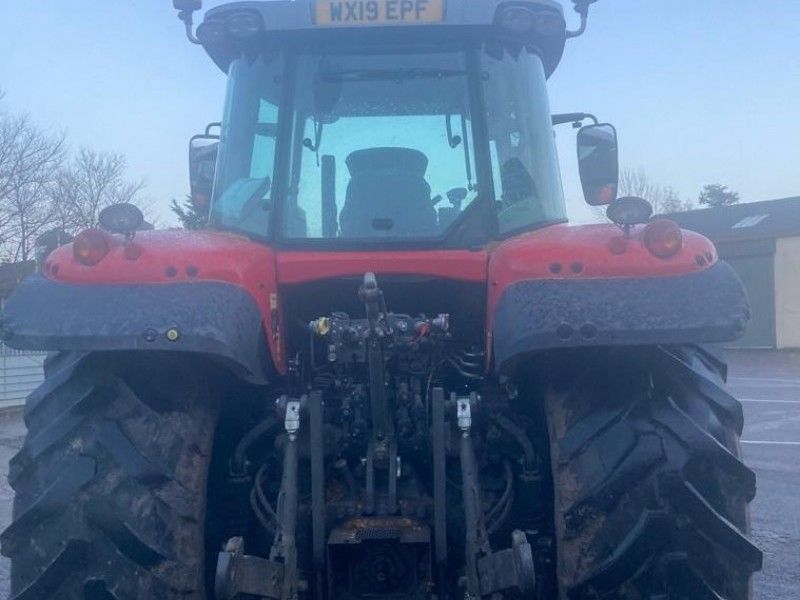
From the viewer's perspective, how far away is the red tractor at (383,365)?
3.31 m

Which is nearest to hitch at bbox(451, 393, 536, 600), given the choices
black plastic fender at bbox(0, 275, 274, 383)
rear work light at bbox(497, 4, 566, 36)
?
black plastic fender at bbox(0, 275, 274, 383)

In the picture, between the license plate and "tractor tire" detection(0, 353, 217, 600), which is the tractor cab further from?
"tractor tire" detection(0, 353, 217, 600)

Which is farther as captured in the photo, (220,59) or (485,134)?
(220,59)

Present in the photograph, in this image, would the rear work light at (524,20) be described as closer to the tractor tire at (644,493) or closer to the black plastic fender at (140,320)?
the tractor tire at (644,493)

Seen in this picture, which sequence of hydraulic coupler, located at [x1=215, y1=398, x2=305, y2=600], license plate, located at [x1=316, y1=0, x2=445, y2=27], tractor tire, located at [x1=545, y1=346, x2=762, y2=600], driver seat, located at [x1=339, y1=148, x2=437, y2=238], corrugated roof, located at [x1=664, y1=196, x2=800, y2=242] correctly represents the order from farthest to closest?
corrugated roof, located at [x1=664, y1=196, x2=800, y2=242], license plate, located at [x1=316, y1=0, x2=445, y2=27], driver seat, located at [x1=339, y1=148, x2=437, y2=238], tractor tire, located at [x1=545, y1=346, x2=762, y2=600], hydraulic coupler, located at [x1=215, y1=398, x2=305, y2=600]

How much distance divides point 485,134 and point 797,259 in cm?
3138

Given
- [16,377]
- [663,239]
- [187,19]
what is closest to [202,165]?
[187,19]

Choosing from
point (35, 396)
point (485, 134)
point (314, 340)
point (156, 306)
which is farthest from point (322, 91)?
point (35, 396)

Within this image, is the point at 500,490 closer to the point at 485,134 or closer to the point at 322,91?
the point at 485,134

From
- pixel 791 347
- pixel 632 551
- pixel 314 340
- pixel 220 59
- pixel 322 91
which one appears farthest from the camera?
pixel 791 347

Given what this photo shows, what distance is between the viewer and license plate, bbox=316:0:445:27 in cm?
429

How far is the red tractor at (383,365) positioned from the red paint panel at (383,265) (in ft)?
0.03

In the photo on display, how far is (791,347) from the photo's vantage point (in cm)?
3272

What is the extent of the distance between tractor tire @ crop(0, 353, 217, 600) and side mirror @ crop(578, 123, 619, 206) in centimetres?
242
